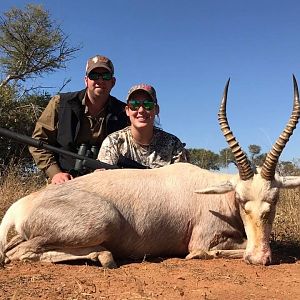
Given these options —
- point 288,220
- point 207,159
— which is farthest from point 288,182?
point 207,159

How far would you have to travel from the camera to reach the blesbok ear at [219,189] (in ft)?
16.1

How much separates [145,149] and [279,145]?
78.4 inches

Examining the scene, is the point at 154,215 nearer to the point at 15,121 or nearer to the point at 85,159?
the point at 85,159

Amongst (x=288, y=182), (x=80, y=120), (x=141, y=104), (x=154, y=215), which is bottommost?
(x=154, y=215)

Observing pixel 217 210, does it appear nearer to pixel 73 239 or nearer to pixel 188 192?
pixel 188 192

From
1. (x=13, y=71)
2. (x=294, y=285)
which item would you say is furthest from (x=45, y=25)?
(x=294, y=285)

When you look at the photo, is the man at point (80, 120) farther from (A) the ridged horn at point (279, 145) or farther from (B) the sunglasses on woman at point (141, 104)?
(A) the ridged horn at point (279, 145)

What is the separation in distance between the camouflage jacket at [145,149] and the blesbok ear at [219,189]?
1389mm

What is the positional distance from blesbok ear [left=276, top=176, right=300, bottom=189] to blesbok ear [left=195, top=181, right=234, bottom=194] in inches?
18.4

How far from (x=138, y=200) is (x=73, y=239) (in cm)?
74

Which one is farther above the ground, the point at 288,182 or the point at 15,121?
the point at 15,121

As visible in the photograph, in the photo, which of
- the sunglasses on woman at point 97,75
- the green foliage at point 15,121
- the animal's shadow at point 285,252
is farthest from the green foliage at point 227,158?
the green foliage at point 15,121

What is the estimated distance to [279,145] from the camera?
15.7 ft

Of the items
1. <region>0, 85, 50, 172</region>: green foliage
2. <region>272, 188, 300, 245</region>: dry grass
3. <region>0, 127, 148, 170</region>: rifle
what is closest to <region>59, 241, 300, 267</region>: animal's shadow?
<region>272, 188, 300, 245</region>: dry grass
